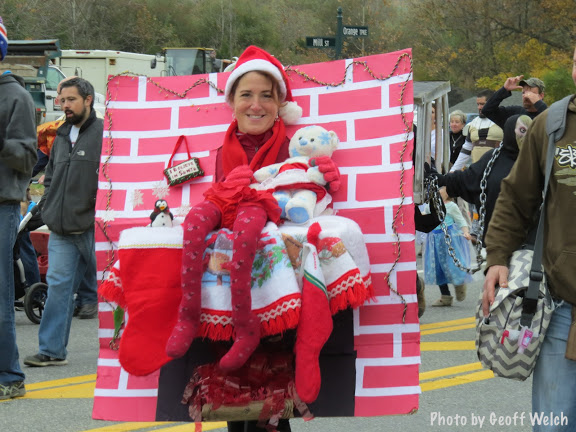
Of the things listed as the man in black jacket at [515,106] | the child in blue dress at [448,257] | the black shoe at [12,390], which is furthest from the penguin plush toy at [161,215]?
the child in blue dress at [448,257]

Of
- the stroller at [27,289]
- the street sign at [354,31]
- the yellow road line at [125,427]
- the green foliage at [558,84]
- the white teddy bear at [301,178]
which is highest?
the green foliage at [558,84]

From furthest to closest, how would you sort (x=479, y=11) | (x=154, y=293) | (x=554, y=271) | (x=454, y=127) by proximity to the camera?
(x=479, y=11)
(x=454, y=127)
(x=154, y=293)
(x=554, y=271)

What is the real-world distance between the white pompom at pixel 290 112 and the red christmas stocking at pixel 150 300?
2.75ft

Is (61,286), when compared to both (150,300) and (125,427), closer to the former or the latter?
(125,427)

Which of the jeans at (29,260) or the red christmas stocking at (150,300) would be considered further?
the jeans at (29,260)

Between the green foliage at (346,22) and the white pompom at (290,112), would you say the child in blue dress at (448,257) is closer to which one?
the white pompom at (290,112)

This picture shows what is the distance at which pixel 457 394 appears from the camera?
652cm

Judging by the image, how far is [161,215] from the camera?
3979mm

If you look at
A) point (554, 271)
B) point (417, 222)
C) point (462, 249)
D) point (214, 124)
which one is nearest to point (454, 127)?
point (462, 249)

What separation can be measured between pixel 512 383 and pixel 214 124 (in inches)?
134

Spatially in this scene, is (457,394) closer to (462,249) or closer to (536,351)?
(536,351)

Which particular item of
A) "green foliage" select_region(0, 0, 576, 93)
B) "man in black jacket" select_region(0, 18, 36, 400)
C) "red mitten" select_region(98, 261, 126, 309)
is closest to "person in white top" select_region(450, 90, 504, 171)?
"man in black jacket" select_region(0, 18, 36, 400)

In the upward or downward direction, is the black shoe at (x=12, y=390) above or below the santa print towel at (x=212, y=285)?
below

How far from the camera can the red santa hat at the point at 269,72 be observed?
13.6 feet
